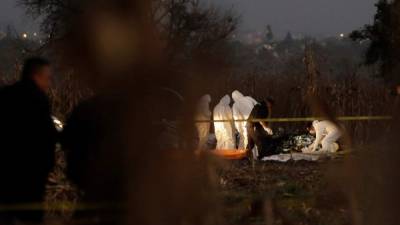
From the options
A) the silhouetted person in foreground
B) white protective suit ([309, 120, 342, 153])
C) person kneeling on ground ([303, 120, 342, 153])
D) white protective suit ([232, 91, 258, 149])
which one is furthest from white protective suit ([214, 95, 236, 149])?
the silhouetted person in foreground

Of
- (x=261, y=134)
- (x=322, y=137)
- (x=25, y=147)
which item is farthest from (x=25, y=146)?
(x=261, y=134)

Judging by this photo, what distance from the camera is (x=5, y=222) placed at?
4.93 m

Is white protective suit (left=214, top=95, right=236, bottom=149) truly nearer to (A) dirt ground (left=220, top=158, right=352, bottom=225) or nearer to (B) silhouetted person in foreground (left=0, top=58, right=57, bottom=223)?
(A) dirt ground (left=220, top=158, right=352, bottom=225)

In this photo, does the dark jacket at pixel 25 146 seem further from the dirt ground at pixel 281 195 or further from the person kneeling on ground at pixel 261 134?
the person kneeling on ground at pixel 261 134

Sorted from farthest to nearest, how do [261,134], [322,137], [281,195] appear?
[261,134], [322,137], [281,195]

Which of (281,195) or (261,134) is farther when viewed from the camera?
(261,134)

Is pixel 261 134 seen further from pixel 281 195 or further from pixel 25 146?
pixel 25 146

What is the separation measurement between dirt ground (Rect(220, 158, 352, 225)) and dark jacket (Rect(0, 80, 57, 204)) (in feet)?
3.78

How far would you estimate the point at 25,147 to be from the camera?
5215 mm

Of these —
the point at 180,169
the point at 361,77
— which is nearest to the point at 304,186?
the point at 180,169

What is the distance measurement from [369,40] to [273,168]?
15.5 m

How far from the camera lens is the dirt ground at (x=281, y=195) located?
16.7 ft

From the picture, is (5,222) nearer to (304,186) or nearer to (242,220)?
(242,220)

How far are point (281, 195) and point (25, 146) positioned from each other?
417cm
